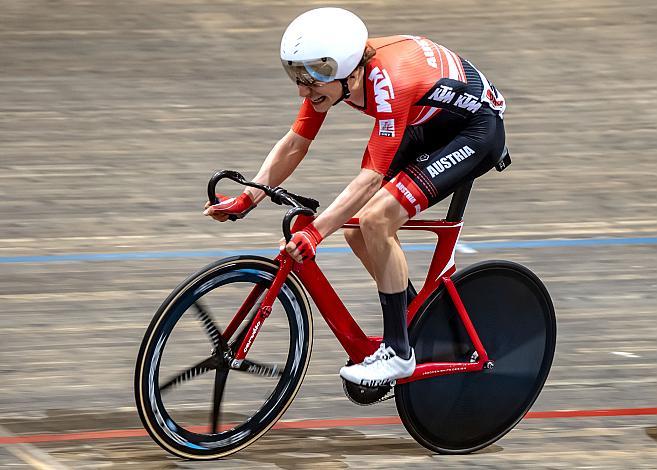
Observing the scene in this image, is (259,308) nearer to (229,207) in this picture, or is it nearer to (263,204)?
(229,207)

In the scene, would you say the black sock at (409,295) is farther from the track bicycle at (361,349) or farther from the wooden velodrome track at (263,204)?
the wooden velodrome track at (263,204)

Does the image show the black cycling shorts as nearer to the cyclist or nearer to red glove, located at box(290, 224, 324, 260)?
the cyclist

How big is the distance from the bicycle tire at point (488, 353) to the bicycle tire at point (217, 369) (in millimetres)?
386

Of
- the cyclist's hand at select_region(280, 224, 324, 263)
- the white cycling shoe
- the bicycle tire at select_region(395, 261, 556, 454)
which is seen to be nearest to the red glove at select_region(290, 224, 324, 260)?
the cyclist's hand at select_region(280, 224, 324, 263)

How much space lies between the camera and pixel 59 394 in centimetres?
488

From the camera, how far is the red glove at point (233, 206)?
4270 mm

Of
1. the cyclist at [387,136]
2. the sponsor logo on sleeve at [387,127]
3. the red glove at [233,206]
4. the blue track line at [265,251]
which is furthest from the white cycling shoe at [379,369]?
the blue track line at [265,251]

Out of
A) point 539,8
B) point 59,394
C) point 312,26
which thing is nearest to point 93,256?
point 59,394

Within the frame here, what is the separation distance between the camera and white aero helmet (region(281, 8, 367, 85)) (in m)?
→ 3.93

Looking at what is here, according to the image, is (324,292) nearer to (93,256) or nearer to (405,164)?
(405,164)

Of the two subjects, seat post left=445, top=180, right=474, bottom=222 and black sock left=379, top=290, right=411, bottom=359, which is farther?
seat post left=445, top=180, right=474, bottom=222

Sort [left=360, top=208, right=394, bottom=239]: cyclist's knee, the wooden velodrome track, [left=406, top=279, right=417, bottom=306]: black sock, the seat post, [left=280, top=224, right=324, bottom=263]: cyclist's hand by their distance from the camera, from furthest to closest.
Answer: the wooden velodrome track, [left=406, top=279, right=417, bottom=306]: black sock, the seat post, [left=360, top=208, right=394, bottom=239]: cyclist's knee, [left=280, top=224, right=324, bottom=263]: cyclist's hand

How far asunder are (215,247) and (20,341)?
141 centimetres

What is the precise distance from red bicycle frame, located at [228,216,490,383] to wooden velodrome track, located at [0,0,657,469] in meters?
0.33
